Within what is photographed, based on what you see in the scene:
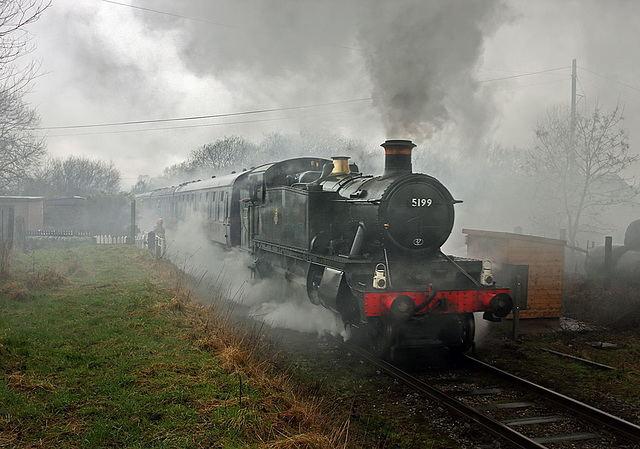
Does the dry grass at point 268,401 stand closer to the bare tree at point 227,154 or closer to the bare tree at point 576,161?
the bare tree at point 576,161

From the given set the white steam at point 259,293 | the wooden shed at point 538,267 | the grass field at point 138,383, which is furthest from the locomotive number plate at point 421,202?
the grass field at point 138,383

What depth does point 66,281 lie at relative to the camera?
11.0 m

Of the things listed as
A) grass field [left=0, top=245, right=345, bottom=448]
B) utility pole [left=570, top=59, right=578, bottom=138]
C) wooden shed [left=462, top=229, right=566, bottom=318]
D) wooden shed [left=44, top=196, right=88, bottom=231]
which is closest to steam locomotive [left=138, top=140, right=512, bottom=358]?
grass field [left=0, top=245, right=345, bottom=448]

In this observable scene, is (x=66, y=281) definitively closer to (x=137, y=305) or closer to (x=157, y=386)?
(x=137, y=305)

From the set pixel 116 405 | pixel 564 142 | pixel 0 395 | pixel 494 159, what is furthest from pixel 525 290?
pixel 494 159

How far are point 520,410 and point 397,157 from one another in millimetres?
3866

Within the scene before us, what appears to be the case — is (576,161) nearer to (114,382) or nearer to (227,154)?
(114,382)

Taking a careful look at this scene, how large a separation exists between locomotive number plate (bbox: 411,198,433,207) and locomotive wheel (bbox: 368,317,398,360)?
169cm

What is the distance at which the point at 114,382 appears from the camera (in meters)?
4.95

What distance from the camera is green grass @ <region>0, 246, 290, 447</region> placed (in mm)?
3926

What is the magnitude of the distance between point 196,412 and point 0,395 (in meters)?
1.75

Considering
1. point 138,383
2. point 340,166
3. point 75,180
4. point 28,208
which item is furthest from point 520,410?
point 75,180

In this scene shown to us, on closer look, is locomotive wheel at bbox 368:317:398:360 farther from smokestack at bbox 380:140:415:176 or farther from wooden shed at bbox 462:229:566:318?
wooden shed at bbox 462:229:566:318

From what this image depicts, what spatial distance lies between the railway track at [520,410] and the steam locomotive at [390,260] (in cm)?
74
